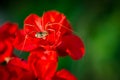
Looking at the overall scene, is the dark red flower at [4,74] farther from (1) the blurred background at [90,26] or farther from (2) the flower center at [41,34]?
(1) the blurred background at [90,26]

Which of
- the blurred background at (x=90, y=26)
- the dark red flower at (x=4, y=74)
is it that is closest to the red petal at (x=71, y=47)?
the dark red flower at (x=4, y=74)

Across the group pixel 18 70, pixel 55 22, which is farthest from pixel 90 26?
pixel 18 70

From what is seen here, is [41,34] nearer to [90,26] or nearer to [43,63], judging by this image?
[43,63]

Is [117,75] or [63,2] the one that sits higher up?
[63,2]

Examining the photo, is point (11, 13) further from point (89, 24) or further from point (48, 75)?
point (48, 75)

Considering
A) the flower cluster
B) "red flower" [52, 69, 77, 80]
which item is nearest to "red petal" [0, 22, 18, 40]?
the flower cluster

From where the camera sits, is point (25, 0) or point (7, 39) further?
point (25, 0)

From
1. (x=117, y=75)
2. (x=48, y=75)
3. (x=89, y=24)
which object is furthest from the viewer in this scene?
(x=89, y=24)

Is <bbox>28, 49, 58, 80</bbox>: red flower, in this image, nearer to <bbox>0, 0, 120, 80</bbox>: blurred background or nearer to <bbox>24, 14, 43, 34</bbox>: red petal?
<bbox>24, 14, 43, 34</bbox>: red petal

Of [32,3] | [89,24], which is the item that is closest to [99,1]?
[89,24]
